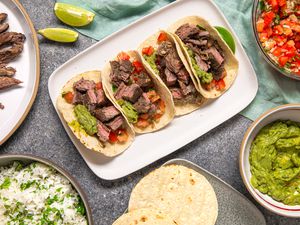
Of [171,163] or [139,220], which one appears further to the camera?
[171,163]

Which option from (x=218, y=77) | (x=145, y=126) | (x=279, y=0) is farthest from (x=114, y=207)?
(x=279, y=0)

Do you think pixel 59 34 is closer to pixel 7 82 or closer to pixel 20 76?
pixel 20 76

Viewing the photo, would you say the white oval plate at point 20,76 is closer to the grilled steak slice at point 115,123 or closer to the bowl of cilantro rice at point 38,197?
the bowl of cilantro rice at point 38,197

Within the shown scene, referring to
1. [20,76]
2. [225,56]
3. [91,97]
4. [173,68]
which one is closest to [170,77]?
[173,68]

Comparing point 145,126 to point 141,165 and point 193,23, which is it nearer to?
point 141,165

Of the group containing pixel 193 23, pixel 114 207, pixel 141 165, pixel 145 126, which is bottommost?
pixel 114 207

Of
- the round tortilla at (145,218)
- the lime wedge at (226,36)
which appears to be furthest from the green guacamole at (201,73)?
the round tortilla at (145,218)

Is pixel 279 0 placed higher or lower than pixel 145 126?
higher
